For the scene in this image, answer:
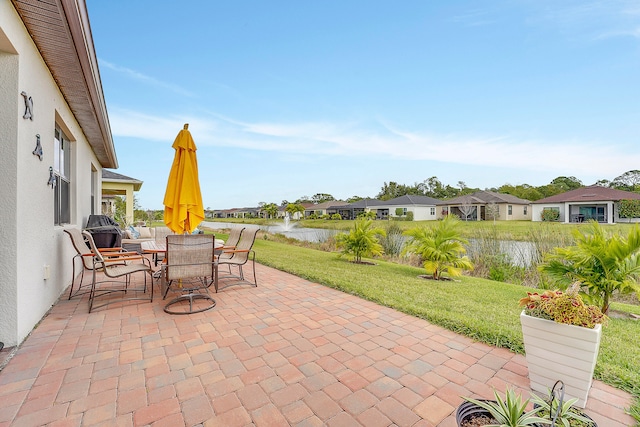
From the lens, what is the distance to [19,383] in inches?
83.4

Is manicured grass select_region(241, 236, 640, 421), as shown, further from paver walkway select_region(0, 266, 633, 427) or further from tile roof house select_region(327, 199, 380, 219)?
tile roof house select_region(327, 199, 380, 219)

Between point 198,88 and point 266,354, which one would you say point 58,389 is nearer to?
point 266,354

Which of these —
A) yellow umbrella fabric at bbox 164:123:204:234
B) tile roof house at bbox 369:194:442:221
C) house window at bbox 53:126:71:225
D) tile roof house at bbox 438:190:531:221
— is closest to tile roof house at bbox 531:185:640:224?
tile roof house at bbox 438:190:531:221

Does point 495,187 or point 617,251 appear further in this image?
point 495,187

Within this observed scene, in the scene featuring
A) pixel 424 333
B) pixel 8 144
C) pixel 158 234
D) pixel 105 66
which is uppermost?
pixel 105 66

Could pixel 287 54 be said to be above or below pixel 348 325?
above

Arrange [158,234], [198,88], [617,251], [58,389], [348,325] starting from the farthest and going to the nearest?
[198,88], [158,234], [348,325], [617,251], [58,389]

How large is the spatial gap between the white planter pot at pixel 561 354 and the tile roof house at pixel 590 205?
36280mm

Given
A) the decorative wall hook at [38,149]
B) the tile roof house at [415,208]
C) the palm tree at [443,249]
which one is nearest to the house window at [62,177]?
the decorative wall hook at [38,149]

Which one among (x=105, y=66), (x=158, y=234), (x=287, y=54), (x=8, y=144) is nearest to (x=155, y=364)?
(x=8, y=144)

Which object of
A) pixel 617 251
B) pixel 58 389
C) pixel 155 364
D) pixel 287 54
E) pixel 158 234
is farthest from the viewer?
pixel 287 54

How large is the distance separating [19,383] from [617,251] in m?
5.47

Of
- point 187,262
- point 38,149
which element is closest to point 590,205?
point 187,262

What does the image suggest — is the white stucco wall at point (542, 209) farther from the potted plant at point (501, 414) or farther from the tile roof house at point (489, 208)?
the potted plant at point (501, 414)
